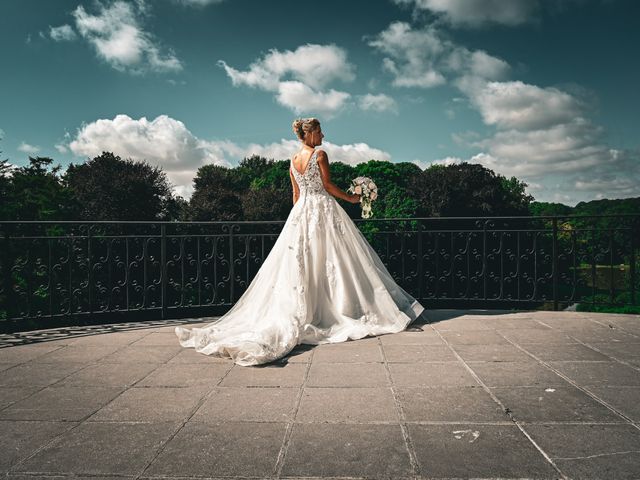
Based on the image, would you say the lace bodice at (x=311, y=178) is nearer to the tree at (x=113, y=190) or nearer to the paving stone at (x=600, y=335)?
the paving stone at (x=600, y=335)

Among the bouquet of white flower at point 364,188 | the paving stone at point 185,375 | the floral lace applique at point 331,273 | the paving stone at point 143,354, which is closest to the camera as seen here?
the paving stone at point 185,375

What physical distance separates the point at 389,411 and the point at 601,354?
240 centimetres

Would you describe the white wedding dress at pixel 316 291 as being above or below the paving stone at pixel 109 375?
above

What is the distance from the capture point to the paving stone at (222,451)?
6.72ft

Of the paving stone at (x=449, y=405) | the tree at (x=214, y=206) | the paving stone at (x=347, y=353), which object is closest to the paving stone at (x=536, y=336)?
the paving stone at (x=347, y=353)

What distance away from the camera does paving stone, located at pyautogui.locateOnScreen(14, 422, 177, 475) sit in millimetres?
2094

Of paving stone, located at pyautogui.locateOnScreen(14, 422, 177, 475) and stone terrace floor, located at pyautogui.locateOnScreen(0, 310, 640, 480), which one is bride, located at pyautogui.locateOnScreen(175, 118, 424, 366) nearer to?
stone terrace floor, located at pyautogui.locateOnScreen(0, 310, 640, 480)

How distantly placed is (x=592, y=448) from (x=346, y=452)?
1.22 metres

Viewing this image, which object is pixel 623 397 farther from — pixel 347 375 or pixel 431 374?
pixel 347 375

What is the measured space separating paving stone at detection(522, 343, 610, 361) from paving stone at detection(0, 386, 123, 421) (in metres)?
3.46

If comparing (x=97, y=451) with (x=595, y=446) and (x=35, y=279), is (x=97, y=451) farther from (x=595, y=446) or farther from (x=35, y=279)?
(x=35, y=279)

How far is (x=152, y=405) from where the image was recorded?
287 centimetres

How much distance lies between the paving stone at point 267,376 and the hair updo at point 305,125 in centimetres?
267

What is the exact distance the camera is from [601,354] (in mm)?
3920
